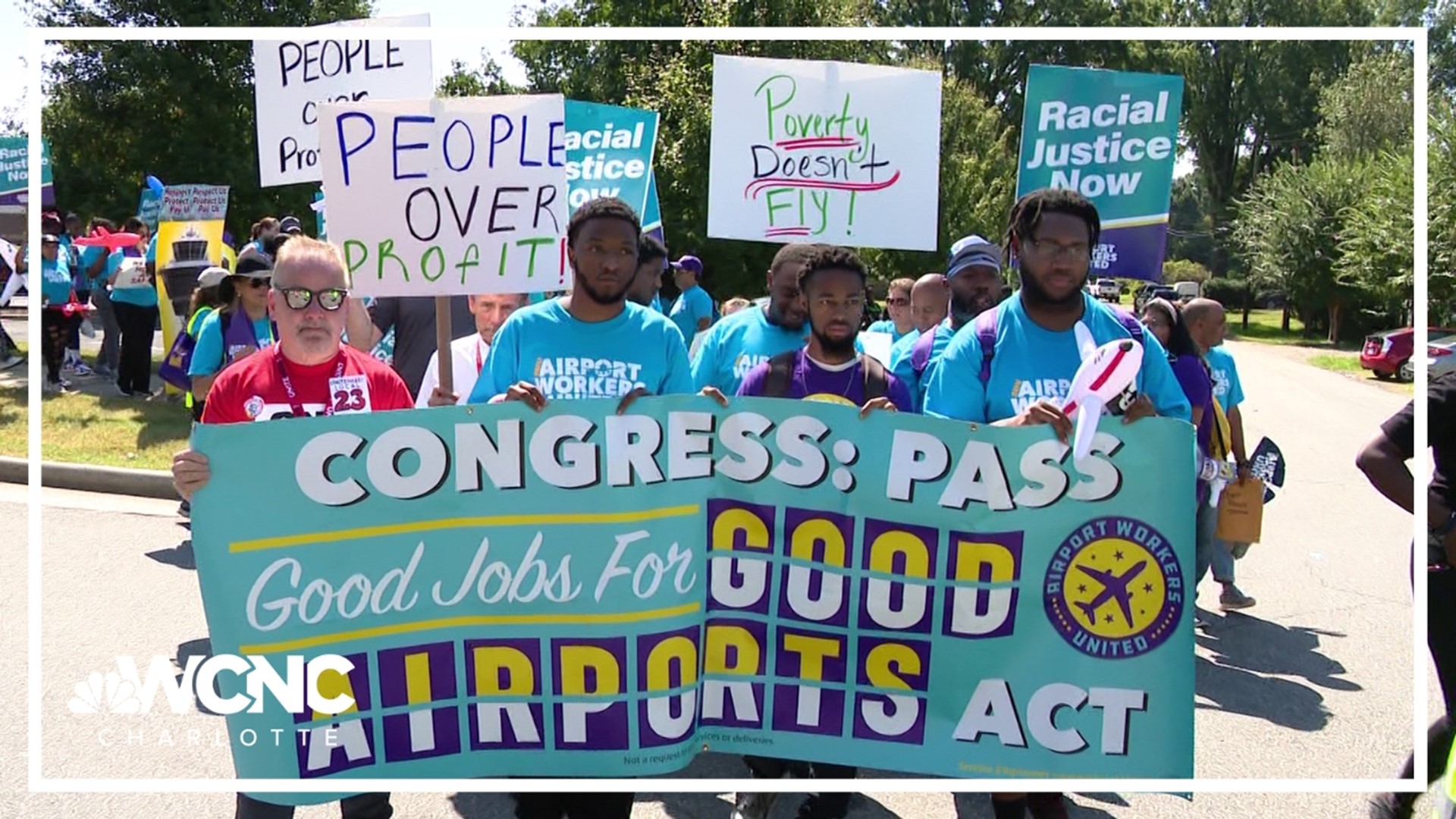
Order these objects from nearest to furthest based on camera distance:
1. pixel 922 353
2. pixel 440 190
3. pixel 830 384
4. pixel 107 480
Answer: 1. pixel 830 384
2. pixel 440 190
3. pixel 922 353
4. pixel 107 480

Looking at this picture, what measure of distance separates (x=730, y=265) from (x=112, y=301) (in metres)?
11.3

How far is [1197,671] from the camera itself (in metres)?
5.66

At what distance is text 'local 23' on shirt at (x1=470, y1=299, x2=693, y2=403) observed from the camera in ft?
11.7

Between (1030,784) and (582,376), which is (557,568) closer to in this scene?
(582,376)

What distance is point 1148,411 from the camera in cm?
330

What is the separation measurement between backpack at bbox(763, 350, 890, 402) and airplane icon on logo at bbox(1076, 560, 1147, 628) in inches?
35.3

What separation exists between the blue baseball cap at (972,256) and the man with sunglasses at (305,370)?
2.90 m

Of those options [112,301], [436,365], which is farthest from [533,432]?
[112,301]

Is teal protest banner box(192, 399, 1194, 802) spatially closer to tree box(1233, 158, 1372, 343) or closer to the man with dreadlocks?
the man with dreadlocks

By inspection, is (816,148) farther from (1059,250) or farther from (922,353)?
(1059,250)

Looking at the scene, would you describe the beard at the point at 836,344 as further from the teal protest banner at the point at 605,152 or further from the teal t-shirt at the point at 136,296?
the teal t-shirt at the point at 136,296

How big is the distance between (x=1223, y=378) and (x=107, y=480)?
25.3ft

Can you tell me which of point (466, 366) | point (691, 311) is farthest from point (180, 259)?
point (466, 366)

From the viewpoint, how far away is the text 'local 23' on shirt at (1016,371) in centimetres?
347
